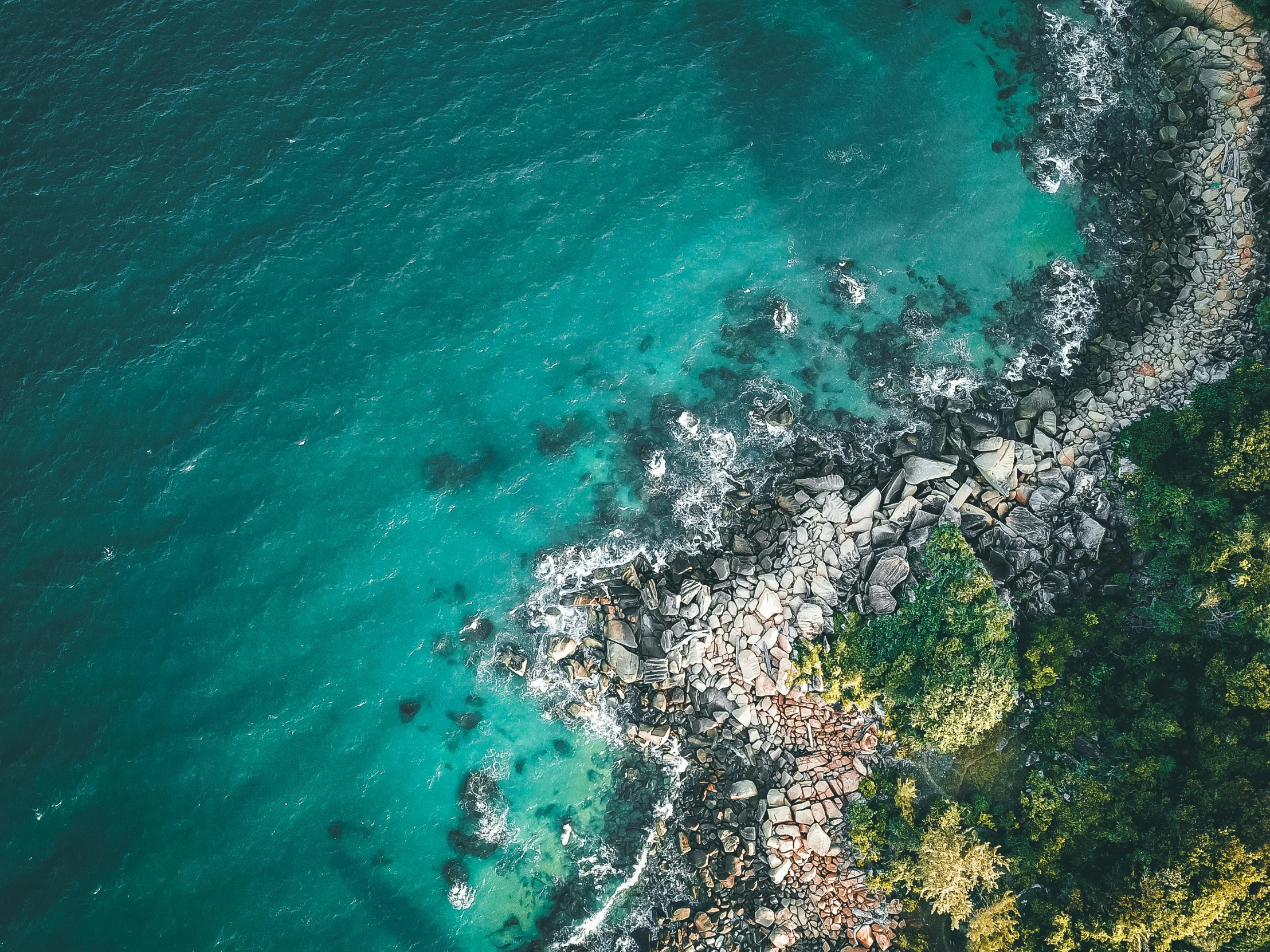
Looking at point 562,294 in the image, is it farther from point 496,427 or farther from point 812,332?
point 812,332

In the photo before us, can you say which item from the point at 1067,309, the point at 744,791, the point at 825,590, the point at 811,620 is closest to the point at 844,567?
the point at 825,590

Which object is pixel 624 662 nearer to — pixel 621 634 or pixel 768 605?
pixel 621 634

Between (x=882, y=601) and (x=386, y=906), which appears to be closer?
(x=882, y=601)

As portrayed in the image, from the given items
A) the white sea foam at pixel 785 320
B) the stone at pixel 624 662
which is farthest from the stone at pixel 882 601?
the white sea foam at pixel 785 320

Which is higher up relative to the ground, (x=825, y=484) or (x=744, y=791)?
(x=825, y=484)

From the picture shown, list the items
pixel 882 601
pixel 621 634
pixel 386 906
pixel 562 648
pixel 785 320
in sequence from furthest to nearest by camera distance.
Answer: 1. pixel 785 320
2. pixel 562 648
3. pixel 621 634
4. pixel 386 906
5. pixel 882 601

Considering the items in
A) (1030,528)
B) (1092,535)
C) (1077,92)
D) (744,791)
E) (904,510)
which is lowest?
(744,791)

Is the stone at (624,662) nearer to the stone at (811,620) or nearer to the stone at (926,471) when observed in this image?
the stone at (811,620)

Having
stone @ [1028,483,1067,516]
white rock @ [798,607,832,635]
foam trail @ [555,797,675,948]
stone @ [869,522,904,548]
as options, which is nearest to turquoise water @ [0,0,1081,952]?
foam trail @ [555,797,675,948]
